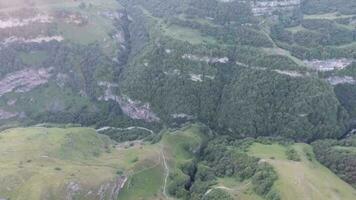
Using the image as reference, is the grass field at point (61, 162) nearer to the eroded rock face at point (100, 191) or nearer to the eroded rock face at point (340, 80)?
the eroded rock face at point (100, 191)

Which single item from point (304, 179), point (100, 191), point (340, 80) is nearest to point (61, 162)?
→ point (100, 191)

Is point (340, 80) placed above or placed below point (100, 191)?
above

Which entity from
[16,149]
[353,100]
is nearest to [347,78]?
[353,100]

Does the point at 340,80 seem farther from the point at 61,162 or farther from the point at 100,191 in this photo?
the point at 61,162

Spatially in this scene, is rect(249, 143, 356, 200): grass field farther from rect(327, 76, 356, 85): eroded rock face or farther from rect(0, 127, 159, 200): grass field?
rect(327, 76, 356, 85): eroded rock face

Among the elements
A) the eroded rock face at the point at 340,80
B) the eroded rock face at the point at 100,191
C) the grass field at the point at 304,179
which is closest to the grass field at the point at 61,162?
the eroded rock face at the point at 100,191

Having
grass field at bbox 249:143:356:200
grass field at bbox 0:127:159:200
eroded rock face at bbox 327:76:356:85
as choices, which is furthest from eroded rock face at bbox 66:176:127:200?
eroded rock face at bbox 327:76:356:85
